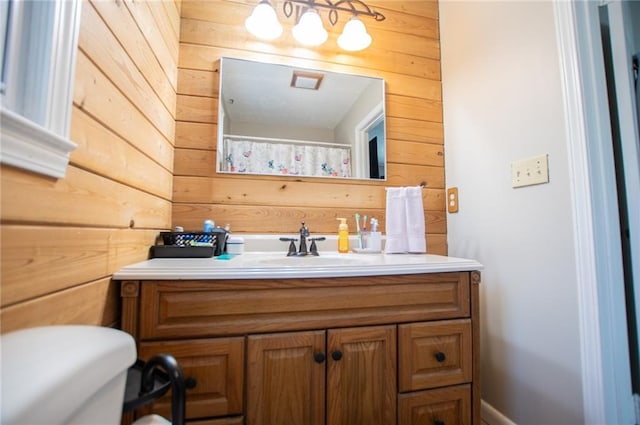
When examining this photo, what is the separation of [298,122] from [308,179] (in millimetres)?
314

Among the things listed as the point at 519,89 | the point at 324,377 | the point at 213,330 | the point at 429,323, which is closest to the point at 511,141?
the point at 519,89

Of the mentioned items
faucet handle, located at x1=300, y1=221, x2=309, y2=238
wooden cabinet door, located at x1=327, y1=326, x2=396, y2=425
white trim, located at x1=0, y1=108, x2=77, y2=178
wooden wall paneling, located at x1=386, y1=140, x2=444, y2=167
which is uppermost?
wooden wall paneling, located at x1=386, y1=140, x2=444, y2=167

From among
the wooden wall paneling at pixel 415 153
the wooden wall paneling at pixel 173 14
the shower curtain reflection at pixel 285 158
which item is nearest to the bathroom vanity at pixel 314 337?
the shower curtain reflection at pixel 285 158

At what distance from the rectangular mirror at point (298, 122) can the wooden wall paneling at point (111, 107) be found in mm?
372

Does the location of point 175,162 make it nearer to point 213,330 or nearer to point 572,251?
point 213,330

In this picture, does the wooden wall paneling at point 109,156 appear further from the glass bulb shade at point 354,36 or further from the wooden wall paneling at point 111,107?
the glass bulb shade at point 354,36

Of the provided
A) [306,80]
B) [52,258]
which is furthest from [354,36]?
[52,258]

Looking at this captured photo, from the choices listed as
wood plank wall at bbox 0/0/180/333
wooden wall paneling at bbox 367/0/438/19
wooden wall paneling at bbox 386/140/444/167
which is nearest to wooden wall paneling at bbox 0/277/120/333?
wood plank wall at bbox 0/0/180/333

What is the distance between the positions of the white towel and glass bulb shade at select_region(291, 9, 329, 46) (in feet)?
2.92

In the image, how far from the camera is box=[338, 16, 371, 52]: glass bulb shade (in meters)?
1.42

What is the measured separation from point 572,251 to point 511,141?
19.6 inches

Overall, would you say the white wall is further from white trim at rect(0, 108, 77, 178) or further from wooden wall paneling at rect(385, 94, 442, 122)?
white trim at rect(0, 108, 77, 178)

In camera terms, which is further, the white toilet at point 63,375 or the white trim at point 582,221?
the white trim at point 582,221

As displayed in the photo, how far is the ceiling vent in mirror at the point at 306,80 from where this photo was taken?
1430 mm
